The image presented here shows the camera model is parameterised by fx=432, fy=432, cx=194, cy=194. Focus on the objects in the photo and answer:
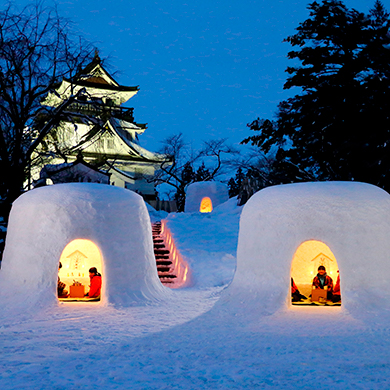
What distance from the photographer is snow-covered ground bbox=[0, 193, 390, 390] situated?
188 inches

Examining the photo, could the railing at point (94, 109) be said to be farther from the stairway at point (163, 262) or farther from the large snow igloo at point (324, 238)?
the large snow igloo at point (324, 238)

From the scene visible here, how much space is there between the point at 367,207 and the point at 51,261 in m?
5.75

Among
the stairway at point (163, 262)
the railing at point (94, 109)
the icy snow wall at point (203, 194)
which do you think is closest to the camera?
the railing at point (94, 109)

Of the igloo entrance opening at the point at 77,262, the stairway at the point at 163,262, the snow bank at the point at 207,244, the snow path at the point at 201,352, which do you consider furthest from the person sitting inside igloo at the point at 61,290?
the stairway at the point at 163,262

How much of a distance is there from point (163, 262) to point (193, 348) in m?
9.45

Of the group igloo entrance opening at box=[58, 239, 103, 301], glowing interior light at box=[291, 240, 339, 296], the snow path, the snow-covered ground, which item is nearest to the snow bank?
glowing interior light at box=[291, 240, 339, 296]

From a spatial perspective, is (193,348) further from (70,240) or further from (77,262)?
(77,262)

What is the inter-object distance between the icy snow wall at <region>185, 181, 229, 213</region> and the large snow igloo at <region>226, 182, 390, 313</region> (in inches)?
688

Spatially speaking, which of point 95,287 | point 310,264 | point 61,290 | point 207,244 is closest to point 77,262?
point 61,290

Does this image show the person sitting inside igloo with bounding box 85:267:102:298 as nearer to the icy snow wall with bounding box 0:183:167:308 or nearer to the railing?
the icy snow wall with bounding box 0:183:167:308

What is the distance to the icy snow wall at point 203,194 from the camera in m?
25.6

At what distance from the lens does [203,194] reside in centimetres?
2588

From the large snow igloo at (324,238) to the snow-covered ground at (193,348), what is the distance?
29cm

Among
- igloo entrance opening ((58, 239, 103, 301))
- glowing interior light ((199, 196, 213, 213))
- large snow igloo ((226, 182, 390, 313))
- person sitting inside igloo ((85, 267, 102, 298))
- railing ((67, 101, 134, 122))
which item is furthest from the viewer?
glowing interior light ((199, 196, 213, 213))
